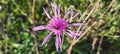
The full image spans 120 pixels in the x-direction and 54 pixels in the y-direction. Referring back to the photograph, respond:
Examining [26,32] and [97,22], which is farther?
[26,32]

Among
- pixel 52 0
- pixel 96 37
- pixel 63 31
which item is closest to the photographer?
pixel 63 31

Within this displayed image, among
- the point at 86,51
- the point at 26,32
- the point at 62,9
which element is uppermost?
the point at 62,9

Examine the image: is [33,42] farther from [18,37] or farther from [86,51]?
[86,51]

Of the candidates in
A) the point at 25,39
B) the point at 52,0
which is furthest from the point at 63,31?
the point at 25,39

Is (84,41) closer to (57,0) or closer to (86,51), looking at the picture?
(86,51)

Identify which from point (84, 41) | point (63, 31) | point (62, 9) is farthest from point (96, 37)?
point (63, 31)

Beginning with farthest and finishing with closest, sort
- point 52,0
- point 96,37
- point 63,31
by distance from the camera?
point 96,37 → point 52,0 → point 63,31

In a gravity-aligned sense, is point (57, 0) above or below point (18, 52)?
above
